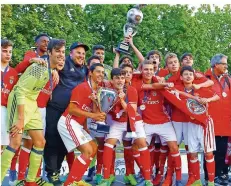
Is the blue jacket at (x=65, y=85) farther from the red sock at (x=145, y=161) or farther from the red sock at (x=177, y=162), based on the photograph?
the red sock at (x=177, y=162)

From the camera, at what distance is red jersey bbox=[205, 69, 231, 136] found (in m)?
6.67

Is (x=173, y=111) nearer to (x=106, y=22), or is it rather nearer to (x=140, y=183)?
(x=140, y=183)

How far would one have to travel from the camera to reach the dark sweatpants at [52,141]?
6082mm

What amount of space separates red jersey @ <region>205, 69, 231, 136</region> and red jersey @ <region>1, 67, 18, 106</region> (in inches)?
115

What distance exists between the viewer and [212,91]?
6430mm

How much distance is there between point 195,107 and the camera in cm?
612

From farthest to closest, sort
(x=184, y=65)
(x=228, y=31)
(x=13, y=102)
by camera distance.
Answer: (x=228, y=31)
(x=184, y=65)
(x=13, y=102)

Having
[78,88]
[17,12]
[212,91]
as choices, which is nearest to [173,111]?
[212,91]

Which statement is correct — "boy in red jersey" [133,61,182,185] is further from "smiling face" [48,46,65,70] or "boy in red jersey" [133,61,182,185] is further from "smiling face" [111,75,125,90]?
"smiling face" [48,46,65,70]

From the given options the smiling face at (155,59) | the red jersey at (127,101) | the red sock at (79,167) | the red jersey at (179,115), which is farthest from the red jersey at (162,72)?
the red sock at (79,167)

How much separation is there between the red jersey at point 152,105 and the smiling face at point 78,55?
33.5 inches

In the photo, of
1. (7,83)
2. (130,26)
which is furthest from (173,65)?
(7,83)

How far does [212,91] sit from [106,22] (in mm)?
19143

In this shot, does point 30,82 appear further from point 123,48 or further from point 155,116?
point 123,48
